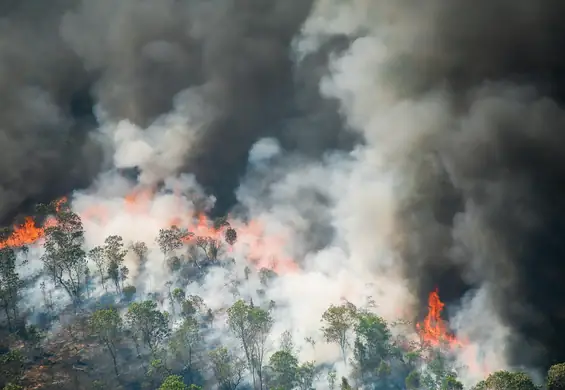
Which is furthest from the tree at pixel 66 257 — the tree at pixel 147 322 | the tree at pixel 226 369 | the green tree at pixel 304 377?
the green tree at pixel 304 377

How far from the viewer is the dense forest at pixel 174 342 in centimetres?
8131

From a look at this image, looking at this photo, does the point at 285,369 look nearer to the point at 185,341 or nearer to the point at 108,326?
the point at 185,341

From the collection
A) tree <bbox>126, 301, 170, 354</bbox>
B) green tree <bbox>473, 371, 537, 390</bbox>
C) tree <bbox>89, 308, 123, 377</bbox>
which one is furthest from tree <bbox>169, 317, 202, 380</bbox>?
green tree <bbox>473, 371, 537, 390</bbox>

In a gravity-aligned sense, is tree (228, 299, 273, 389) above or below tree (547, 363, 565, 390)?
above

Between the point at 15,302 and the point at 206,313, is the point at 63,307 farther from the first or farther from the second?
the point at 206,313

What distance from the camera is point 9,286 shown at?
322 ft

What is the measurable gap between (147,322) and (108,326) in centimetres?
593

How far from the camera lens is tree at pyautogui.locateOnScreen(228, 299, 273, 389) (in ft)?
269

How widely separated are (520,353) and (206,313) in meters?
53.2

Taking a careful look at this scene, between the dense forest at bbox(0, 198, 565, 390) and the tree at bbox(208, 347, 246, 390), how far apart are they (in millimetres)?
184

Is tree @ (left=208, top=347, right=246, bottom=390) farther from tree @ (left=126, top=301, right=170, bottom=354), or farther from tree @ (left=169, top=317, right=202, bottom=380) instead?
tree @ (left=126, top=301, right=170, bottom=354)

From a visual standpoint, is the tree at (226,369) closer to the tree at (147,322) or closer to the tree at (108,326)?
the tree at (147,322)

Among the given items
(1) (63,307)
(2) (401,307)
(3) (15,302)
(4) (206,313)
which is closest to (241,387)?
(4) (206,313)

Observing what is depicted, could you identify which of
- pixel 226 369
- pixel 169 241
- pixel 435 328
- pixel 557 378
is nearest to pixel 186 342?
pixel 226 369
